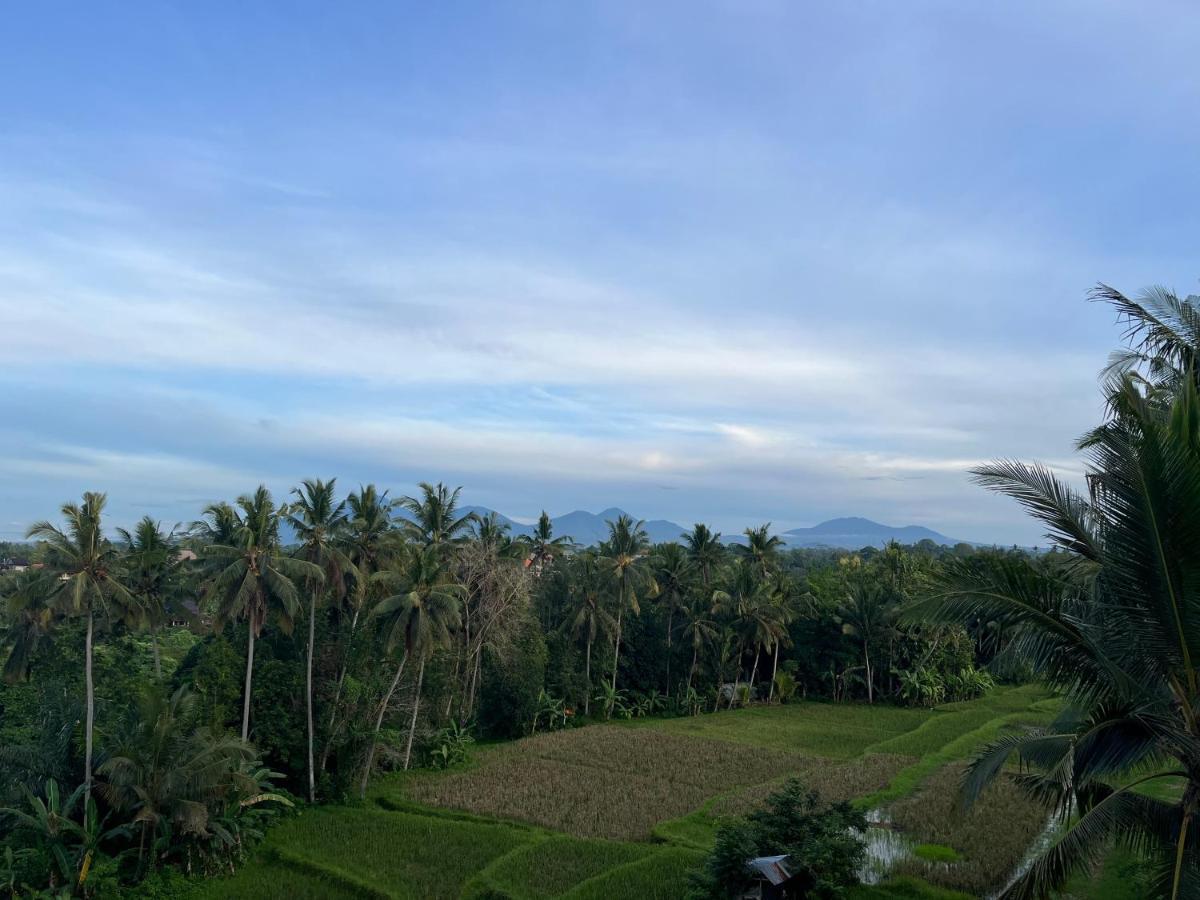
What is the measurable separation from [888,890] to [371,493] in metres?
20.9

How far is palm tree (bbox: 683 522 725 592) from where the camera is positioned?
163 ft

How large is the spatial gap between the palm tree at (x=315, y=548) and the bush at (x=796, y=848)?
50.7ft

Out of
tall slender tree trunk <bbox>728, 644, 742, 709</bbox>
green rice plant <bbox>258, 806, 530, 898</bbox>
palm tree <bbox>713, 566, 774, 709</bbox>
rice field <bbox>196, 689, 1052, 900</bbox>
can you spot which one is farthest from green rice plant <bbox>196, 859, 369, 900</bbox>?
tall slender tree trunk <bbox>728, 644, 742, 709</bbox>

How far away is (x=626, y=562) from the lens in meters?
42.6

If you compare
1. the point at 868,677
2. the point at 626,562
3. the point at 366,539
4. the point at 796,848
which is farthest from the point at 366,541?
the point at 868,677

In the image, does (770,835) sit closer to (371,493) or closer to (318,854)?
(318,854)

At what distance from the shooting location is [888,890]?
59.3 ft

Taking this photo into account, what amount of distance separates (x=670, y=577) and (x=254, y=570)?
27.1 meters

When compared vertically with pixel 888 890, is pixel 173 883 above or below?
below

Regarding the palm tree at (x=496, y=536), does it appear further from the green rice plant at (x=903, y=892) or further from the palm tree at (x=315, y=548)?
the green rice plant at (x=903, y=892)

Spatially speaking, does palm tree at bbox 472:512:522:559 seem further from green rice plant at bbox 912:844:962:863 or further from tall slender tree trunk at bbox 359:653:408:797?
green rice plant at bbox 912:844:962:863

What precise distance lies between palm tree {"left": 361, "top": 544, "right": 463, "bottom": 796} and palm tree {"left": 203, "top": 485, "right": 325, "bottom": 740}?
329 cm

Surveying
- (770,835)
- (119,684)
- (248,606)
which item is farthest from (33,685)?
(770,835)

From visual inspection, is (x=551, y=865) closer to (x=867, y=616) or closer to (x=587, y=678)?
(x=587, y=678)
